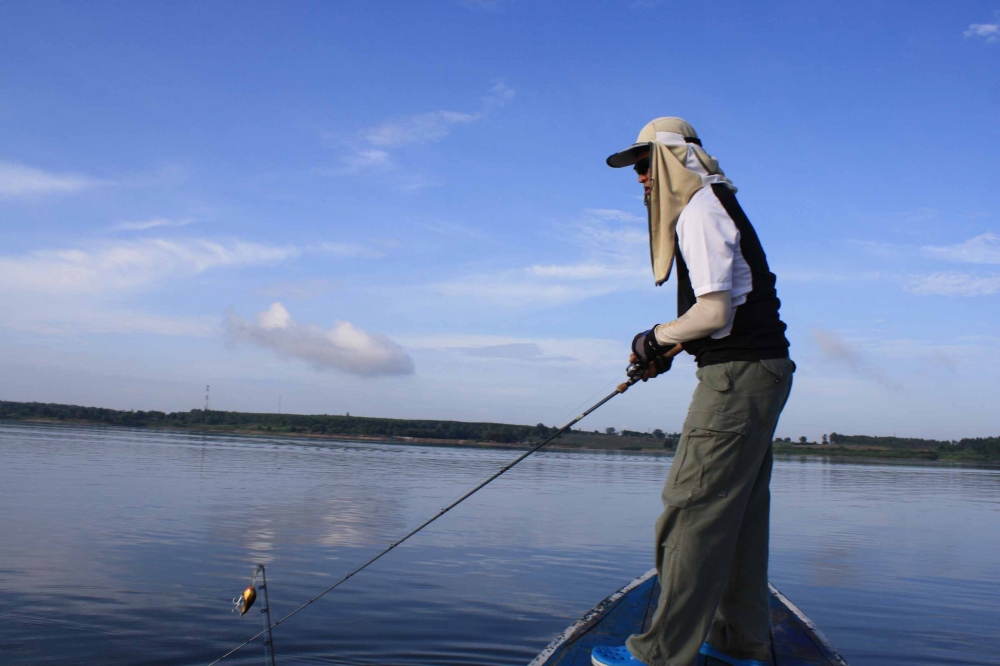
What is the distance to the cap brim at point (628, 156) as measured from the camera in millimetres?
3514

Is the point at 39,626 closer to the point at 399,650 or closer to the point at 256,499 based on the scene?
the point at 399,650

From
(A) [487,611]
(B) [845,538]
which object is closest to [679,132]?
(A) [487,611]

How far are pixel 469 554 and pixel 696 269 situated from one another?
770 centimetres

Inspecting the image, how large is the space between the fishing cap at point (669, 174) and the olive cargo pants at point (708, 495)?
1.87ft

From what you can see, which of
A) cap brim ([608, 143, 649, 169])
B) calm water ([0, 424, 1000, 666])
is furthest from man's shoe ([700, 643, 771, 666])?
cap brim ([608, 143, 649, 169])

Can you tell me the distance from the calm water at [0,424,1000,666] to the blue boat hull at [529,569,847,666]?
134 cm

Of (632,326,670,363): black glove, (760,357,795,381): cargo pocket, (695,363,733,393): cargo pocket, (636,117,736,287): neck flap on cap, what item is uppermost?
(636,117,736,287): neck flap on cap

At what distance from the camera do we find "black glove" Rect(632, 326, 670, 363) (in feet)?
11.5

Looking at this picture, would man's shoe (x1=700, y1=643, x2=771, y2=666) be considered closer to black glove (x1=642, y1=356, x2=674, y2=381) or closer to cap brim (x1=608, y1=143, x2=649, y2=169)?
black glove (x1=642, y1=356, x2=674, y2=381)

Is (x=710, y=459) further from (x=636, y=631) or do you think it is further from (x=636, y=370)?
(x=636, y=631)

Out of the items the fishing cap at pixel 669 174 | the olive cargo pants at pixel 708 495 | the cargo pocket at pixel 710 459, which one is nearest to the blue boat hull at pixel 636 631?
the olive cargo pants at pixel 708 495

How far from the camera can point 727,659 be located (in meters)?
3.68

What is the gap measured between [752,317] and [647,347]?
0.48 meters

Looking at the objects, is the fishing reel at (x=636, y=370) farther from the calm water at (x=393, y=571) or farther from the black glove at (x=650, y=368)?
the calm water at (x=393, y=571)
